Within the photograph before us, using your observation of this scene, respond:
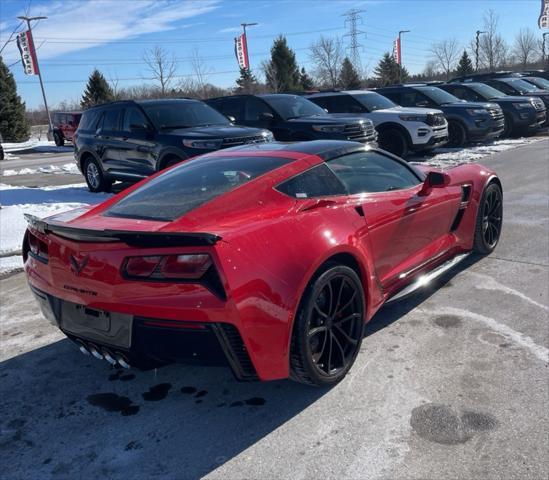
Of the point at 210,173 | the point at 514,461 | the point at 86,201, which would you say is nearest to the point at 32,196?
the point at 86,201

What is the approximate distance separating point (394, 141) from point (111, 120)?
23.0 feet

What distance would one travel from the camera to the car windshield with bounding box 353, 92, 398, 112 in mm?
14305

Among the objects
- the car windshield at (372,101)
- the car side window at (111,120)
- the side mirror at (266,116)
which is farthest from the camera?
the car windshield at (372,101)

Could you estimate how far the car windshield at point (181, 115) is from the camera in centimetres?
982

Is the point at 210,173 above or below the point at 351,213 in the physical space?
above

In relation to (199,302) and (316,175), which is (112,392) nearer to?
(199,302)

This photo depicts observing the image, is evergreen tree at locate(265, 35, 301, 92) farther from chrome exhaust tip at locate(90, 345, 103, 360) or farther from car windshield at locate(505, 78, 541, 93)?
chrome exhaust tip at locate(90, 345, 103, 360)

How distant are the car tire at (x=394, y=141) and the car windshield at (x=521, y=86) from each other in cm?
899

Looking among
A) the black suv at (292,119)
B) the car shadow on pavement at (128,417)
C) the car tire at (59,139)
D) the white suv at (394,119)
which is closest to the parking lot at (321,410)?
the car shadow on pavement at (128,417)

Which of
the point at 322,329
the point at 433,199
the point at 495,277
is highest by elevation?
the point at 433,199

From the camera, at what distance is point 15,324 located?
4414 mm

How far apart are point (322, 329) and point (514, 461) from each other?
1126 mm

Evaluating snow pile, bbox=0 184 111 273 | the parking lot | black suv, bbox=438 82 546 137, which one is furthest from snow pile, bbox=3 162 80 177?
the parking lot

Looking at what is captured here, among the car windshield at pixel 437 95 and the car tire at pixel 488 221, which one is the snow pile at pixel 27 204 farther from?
the car windshield at pixel 437 95
